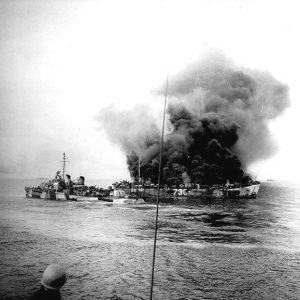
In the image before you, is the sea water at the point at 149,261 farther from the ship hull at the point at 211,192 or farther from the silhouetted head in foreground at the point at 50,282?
the ship hull at the point at 211,192

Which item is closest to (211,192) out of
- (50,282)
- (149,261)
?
(149,261)

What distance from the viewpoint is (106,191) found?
5950 centimetres

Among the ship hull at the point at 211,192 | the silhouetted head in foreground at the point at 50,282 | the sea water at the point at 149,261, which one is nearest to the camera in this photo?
the silhouetted head in foreground at the point at 50,282

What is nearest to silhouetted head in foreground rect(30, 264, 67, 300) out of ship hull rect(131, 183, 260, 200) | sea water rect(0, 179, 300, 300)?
sea water rect(0, 179, 300, 300)

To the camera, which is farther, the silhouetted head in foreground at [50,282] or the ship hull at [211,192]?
the ship hull at [211,192]

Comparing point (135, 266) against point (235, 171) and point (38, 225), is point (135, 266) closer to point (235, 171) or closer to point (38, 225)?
point (38, 225)

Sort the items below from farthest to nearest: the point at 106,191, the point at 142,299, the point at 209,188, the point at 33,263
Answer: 1. the point at 209,188
2. the point at 106,191
3. the point at 33,263
4. the point at 142,299

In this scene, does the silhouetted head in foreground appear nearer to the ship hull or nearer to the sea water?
the sea water

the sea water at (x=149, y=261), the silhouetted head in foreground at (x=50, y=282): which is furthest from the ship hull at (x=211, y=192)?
the silhouetted head in foreground at (x=50, y=282)

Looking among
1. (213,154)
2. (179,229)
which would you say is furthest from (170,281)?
(213,154)

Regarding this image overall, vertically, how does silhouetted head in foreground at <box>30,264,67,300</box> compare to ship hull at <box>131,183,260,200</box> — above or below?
above

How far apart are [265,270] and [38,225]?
1950cm

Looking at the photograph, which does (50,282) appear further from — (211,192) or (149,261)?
(211,192)

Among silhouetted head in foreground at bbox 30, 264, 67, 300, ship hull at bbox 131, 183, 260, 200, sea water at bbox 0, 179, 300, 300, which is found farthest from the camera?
ship hull at bbox 131, 183, 260, 200
